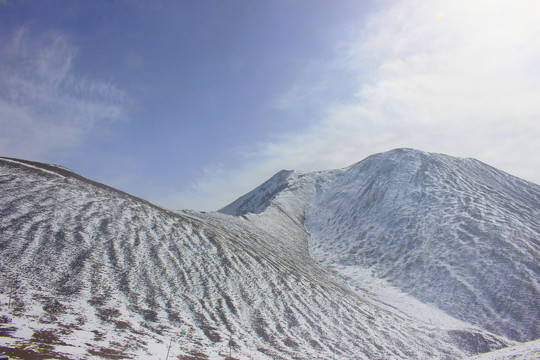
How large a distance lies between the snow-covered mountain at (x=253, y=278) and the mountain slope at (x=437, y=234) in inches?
11.1

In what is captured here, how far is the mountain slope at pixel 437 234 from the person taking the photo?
39312mm

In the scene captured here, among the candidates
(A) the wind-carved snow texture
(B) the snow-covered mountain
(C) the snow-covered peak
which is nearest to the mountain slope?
(A) the wind-carved snow texture

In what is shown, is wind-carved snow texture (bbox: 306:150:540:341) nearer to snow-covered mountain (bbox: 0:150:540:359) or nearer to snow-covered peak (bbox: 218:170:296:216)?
snow-covered mountain (bbox: 0:150:540:359)

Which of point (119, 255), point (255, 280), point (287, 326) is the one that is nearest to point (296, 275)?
point (255, 280)

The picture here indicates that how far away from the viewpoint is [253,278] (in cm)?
3356

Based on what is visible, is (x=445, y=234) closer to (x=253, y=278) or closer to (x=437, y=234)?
(x=437, y=234)

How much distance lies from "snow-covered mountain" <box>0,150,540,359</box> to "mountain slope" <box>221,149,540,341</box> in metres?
0.28

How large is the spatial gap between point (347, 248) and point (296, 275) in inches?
962

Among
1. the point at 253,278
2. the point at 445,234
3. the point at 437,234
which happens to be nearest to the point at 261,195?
the point at 437,234

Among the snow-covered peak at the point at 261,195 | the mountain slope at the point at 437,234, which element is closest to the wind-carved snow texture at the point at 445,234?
the mountain slope at the point at 437,234

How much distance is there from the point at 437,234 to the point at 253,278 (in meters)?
37.9

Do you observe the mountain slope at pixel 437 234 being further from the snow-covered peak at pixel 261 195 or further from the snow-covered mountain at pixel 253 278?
the snow-covered peak at pixel 261 195

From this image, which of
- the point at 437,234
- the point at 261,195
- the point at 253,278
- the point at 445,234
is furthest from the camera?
the point at 261,195

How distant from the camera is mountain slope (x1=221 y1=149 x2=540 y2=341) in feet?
129
